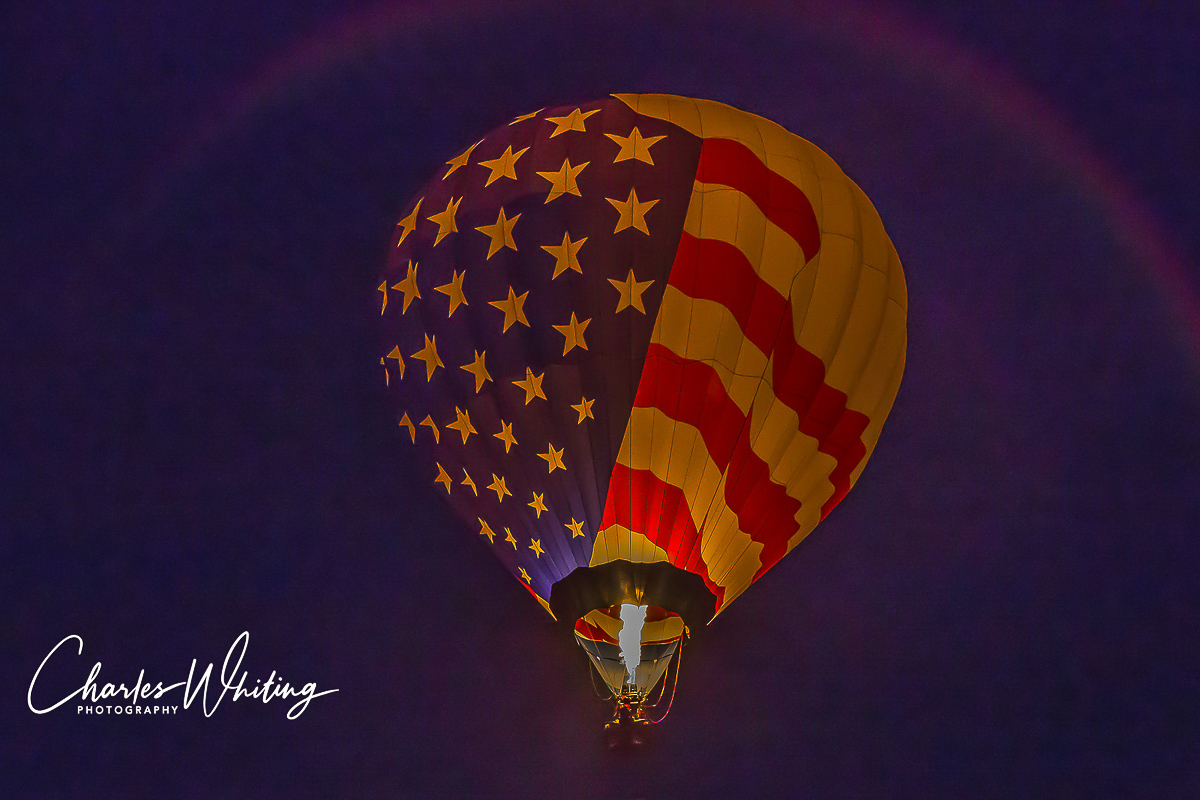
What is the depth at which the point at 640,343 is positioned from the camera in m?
4.78

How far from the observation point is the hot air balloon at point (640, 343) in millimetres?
4805

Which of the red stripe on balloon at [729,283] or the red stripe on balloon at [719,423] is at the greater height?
the red stripe on balloon at [729,283]

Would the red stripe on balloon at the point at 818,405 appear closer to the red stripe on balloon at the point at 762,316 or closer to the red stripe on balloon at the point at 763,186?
the red stripe on balloon at the point at 762,316

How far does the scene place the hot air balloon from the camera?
15.8ft

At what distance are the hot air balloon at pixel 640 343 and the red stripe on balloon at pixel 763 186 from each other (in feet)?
0.04

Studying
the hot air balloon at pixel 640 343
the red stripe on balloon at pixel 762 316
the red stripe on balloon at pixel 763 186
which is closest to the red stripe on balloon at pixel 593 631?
the hot air balloon at pixel 640 343

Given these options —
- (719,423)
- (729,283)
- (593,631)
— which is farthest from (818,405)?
(593,631)

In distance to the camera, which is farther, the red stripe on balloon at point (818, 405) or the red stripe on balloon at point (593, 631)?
the red stripe on balloon at point (593, 631)

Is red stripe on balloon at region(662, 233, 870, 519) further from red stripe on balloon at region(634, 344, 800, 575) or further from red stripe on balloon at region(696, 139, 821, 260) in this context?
red stripe on balloon at region(696, 139, 821, 260)

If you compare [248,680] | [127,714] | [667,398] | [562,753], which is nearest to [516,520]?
[667,398]

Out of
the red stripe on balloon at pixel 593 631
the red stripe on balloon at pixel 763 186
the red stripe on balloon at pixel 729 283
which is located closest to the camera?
the red stripe on balloon at pixel 729 283

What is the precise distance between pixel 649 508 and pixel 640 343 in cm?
88

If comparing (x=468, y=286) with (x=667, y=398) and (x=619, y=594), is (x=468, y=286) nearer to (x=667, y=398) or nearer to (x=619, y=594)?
(x=667, y=398)

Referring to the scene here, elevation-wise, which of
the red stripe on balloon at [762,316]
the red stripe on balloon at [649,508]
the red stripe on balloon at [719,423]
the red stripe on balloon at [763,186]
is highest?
the red stripe on balloon at [763,186]
